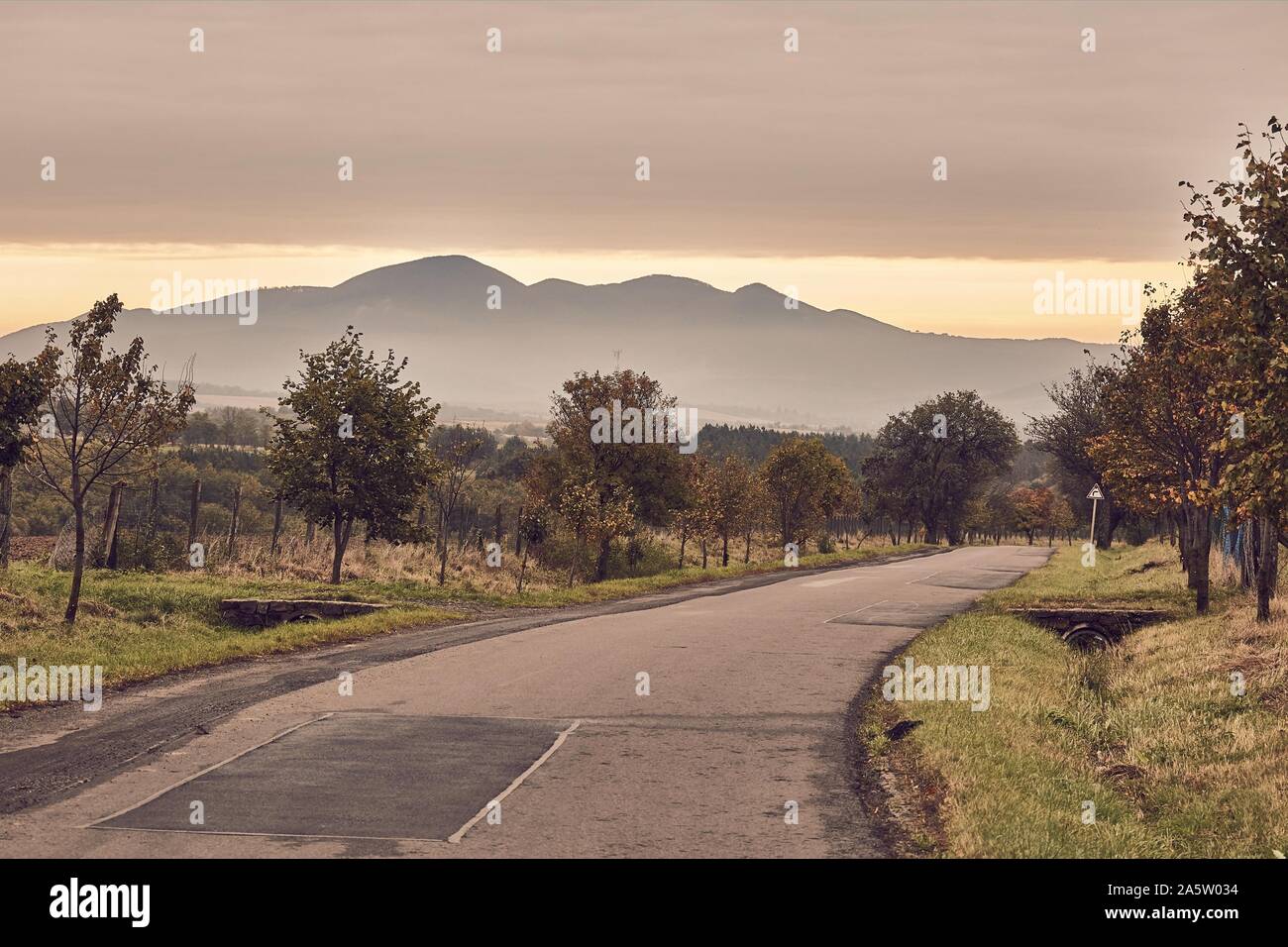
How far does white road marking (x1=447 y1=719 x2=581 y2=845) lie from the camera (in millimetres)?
9479

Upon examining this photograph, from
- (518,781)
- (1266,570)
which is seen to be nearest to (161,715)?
(518,781)

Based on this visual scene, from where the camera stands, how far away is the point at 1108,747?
1455cm

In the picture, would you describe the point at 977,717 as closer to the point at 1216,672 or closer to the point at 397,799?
the point at 1216,672

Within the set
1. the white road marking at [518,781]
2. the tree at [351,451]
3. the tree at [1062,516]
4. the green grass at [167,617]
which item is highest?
the tree at [351,451]

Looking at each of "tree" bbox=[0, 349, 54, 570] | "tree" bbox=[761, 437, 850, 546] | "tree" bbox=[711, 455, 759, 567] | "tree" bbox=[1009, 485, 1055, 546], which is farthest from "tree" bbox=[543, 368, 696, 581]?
"tree" bbox=[1009, 485, 1055, 546]

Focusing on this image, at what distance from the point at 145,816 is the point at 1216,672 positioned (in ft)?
47.7

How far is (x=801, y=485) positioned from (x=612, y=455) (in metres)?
20.6

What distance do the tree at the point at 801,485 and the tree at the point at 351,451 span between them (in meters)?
36.6

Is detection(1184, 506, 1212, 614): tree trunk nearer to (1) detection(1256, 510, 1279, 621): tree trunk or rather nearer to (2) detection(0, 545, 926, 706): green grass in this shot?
(1) detection(1256, 510, 1279, 621): tree trunk

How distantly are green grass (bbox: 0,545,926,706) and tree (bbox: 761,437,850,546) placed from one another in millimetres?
36884

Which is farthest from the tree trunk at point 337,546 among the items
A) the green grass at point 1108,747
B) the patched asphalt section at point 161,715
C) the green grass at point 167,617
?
the green grass at point 1108,747

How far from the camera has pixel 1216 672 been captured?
17.4 meters

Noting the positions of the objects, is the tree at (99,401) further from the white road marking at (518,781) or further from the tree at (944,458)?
the tree at (944,458)

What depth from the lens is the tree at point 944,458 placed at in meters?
96.2
